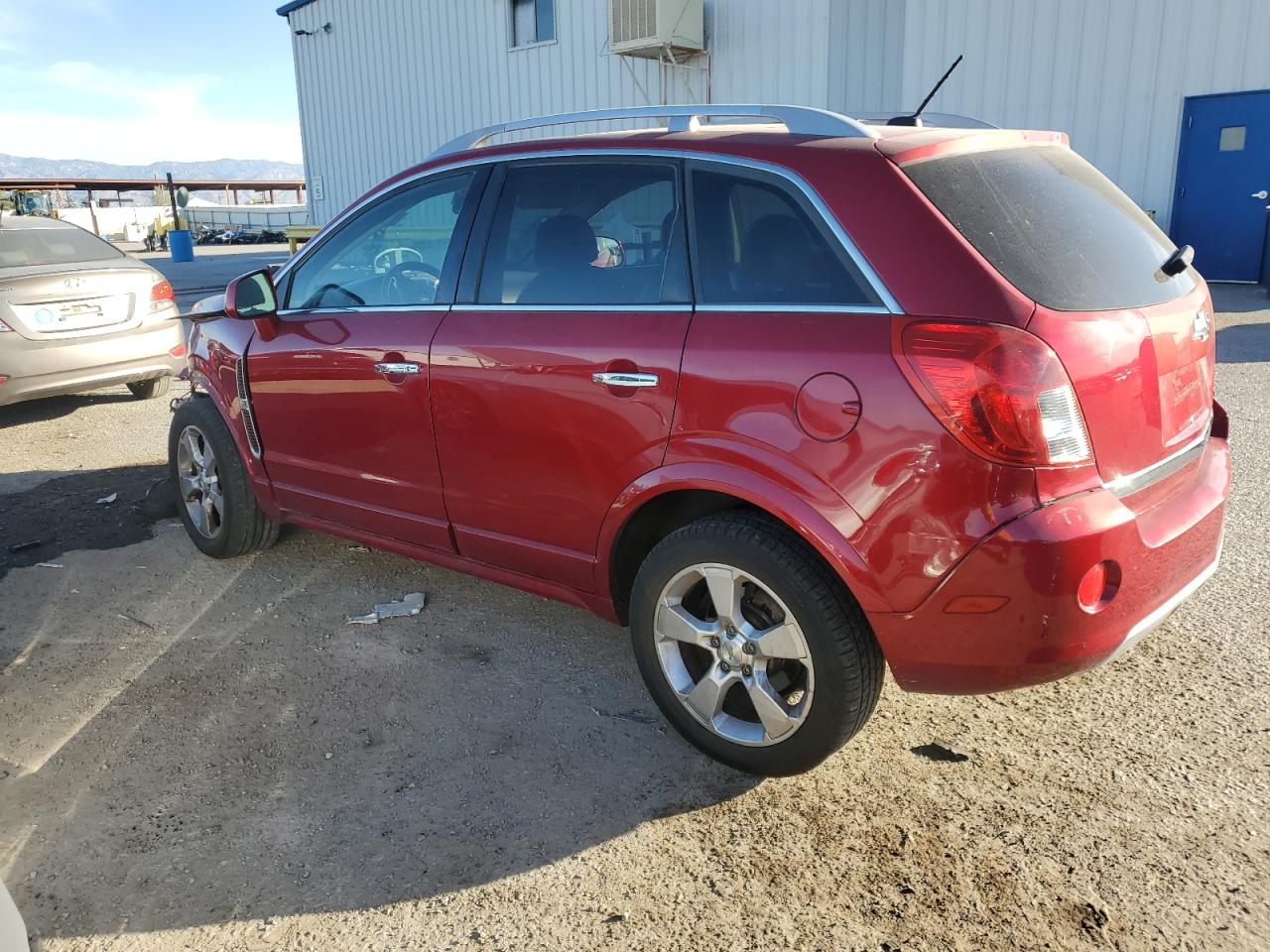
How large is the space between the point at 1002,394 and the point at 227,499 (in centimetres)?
354

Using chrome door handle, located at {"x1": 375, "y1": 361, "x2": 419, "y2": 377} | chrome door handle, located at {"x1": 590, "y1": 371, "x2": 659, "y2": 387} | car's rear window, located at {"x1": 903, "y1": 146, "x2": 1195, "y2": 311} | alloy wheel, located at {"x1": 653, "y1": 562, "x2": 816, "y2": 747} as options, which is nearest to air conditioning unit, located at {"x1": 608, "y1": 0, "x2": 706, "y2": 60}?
chrome door handle, located at {"x1": 375, "y1": 361, "x2": 419, "y2": 377}

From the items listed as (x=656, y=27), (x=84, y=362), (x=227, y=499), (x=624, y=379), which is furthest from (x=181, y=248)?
(x=624, y=379)

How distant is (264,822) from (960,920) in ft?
6.08

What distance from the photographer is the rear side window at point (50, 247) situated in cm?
752

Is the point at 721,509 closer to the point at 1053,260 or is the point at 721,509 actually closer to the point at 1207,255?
the point at 1053,260

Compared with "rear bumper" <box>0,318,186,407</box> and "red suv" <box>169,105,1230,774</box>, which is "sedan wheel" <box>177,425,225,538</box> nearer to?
"red suv" <box>169,105,1230,774</box>

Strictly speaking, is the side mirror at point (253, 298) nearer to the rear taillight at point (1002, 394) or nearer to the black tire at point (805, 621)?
the black tire at point (805, 621)

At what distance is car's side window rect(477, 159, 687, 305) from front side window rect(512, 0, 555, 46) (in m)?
15.5

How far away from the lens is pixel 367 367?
12.1 feet

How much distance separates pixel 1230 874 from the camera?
2443mm

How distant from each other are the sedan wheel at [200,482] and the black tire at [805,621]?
267 cm

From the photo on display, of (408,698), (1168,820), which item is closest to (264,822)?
(408,698)

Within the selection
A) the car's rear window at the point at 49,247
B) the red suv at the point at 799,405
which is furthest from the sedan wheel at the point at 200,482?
the car's rear window at the point at 49,247

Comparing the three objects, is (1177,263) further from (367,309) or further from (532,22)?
(532,22)
